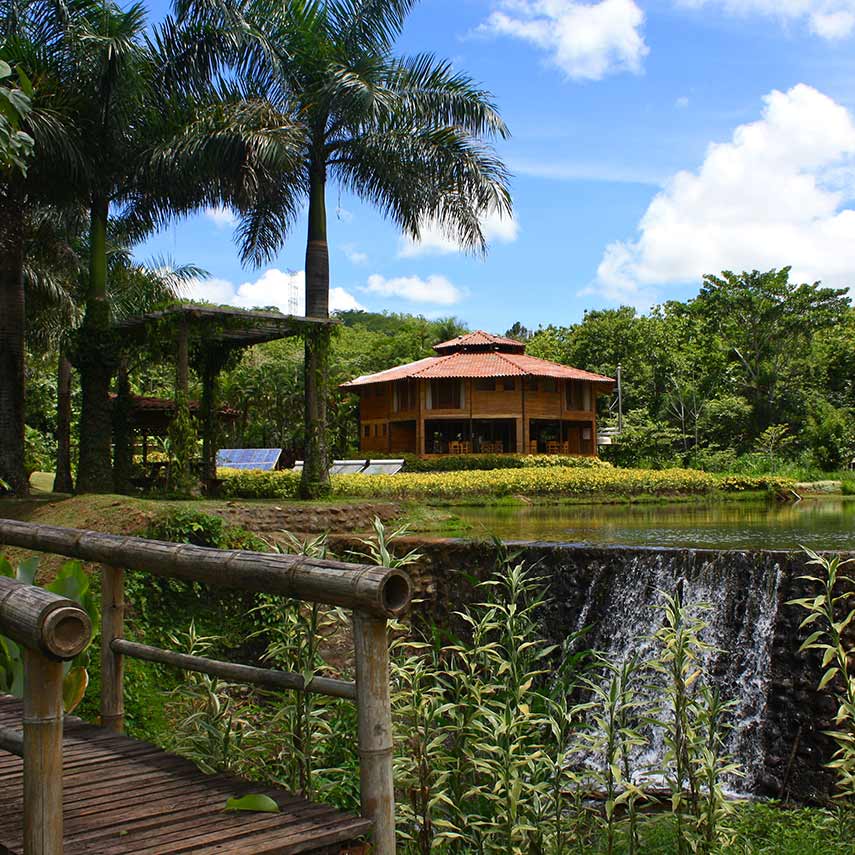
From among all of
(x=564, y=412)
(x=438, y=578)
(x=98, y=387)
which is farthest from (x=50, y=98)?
(x=564, y=412)

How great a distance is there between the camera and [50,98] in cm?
1400

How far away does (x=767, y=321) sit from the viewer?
37812mm

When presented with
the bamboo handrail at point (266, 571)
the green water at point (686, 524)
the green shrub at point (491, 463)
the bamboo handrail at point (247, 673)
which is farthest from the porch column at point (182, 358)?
the green shrub at point (491, 463)

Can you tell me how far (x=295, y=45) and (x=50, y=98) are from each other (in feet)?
16.9

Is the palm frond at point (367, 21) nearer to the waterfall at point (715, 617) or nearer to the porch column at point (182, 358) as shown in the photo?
the porch column at point (182, 358)

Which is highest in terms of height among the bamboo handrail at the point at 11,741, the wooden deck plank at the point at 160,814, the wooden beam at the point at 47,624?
the wooden beam at the point at 47,624

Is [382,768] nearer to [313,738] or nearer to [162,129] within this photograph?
[313,738]

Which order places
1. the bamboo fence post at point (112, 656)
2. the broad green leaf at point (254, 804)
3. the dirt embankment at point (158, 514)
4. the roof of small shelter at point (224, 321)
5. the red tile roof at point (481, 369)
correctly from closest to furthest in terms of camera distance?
the broad green leaf at point (254, 804) → the bamboo fence post at point (112, 656) → the dirt embankment at point (158, 514) → the roof of small shelter at point (224, 321) → the red tile roof at point (481, 369)

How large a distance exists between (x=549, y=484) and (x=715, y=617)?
45.5 ft

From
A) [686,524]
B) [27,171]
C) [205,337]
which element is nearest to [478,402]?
[686,524]

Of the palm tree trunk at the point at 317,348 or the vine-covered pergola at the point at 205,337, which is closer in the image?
the vine-covered pergola at the point at 205,337

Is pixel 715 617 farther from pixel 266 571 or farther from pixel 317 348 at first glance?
pixel 317 348

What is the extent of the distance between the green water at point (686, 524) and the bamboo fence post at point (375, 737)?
376 inches

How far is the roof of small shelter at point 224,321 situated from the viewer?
49.3 feet
